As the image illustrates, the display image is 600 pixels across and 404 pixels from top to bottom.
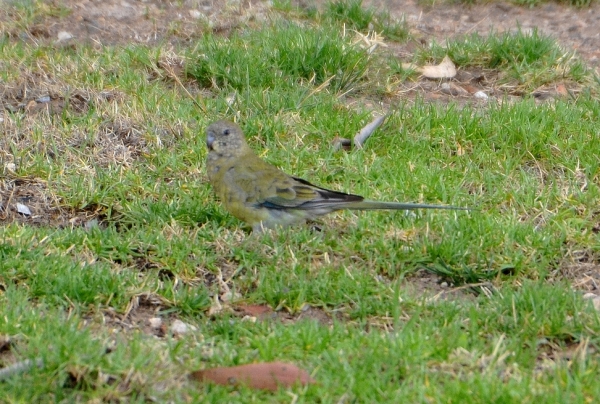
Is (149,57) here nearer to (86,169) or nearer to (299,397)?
(86,169)

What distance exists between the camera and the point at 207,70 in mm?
7473

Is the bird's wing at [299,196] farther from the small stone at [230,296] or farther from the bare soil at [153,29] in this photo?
the bare soil at [153,29]

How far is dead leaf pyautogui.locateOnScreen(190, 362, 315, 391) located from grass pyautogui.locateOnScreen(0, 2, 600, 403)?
54mm

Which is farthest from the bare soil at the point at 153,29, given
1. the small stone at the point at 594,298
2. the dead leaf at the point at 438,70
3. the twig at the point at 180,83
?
the small stone at the point at 594,298

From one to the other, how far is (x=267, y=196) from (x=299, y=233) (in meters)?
0.41

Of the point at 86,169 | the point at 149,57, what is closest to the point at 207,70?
the point at 149,57

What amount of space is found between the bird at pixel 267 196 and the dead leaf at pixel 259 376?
1626 mm

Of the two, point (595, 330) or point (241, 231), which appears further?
point (241, 231)

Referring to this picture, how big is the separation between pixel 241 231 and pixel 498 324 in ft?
5.80

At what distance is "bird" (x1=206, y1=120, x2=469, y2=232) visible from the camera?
5434mm

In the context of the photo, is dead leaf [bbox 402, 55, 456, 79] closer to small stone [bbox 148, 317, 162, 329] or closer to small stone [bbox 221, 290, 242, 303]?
small stone [bbox 221, 290, 242, 303]

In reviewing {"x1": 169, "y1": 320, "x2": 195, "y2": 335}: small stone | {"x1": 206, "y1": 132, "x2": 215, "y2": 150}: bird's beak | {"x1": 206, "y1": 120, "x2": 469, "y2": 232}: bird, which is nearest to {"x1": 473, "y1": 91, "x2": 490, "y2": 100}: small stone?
{"x1": 206, "y1": 120, "x2": 469, "y2": 232}: bird

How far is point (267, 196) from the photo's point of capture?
5680mm

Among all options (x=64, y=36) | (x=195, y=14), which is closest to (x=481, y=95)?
(x=195, y=14)
